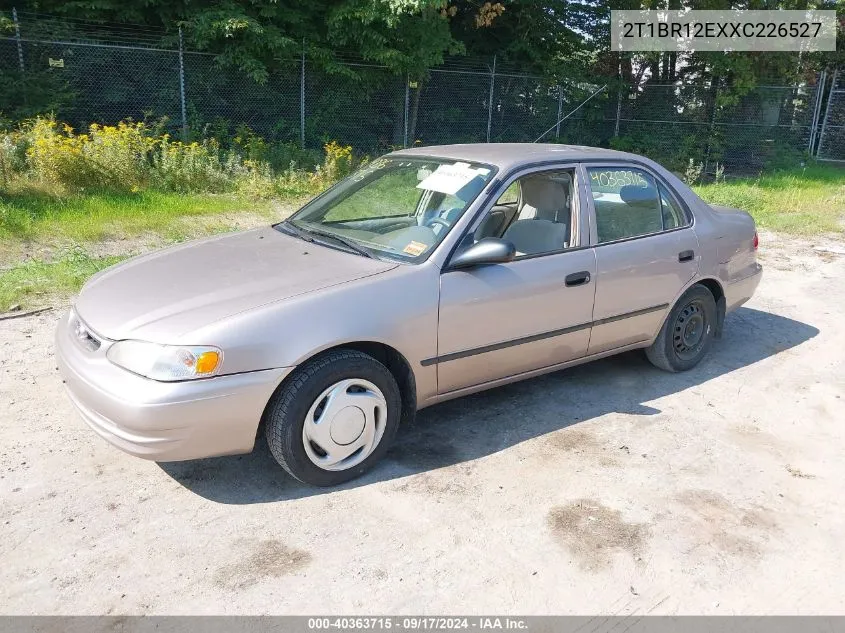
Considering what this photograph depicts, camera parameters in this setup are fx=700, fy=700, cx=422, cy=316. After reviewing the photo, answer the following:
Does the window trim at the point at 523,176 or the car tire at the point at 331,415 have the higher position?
the window trim at the point at 523,176

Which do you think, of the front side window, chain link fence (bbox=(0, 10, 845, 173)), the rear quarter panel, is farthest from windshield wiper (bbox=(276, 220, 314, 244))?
chain link fence (bbox=(0, 10, 845, 173))

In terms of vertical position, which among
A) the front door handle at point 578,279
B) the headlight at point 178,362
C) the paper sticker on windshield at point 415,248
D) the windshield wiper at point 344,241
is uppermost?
the paper sticker on windshield at point 415,248

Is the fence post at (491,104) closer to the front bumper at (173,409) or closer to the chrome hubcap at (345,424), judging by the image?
the chrome hubcap at (345,424)

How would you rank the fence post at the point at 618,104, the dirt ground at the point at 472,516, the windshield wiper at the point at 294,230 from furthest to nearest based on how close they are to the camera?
the fence post at the point at 618,104 → the windshield wiper at the point at 294,230 → the dirt ground at the point at 472,516

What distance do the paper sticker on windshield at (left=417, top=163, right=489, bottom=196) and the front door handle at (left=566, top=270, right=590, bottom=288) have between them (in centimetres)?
82

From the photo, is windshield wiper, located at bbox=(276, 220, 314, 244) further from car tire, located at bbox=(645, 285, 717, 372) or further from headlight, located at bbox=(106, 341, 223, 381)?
car tire, located at bbox=(645, 285, 717, 372)

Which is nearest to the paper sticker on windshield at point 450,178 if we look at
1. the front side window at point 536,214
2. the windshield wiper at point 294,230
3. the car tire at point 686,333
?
the front side window at point 536,214

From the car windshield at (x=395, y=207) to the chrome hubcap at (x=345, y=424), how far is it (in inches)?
31.0

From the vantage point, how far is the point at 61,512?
125 inches

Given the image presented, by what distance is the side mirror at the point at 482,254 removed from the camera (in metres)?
3.71

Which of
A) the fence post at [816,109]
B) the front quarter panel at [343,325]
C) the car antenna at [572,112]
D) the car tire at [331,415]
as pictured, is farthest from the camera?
the fence post at [816,109]

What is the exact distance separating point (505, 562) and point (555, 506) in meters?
0.52

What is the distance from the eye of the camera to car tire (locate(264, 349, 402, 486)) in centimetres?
322

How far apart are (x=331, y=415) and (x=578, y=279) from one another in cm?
175
